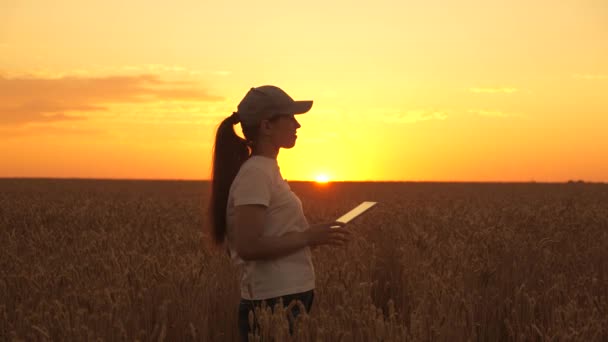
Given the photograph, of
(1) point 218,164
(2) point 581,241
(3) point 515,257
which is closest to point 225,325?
(1) point 218,164

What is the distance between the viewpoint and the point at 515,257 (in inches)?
223

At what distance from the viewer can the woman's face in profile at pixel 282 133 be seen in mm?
2699

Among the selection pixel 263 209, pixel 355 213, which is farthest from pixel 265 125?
pixel 355 213

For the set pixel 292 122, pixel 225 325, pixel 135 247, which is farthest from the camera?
pixel 135 247

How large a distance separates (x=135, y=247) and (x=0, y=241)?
2546 mm

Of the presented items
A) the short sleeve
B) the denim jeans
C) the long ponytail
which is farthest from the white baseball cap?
the denim jeans

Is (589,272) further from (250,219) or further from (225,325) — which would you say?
(250,219)

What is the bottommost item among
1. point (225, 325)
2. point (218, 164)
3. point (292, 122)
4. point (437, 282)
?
point (225, 325)

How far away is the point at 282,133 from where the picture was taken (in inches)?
106

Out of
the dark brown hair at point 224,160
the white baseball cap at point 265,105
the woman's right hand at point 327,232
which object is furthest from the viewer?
the dark brown hair at point 224,160

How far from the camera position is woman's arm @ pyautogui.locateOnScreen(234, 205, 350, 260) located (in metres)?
2.50

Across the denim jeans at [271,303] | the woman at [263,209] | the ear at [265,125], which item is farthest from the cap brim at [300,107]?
the denim jeans at [271,303]

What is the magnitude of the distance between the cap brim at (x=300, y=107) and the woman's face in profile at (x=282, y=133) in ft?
0.11

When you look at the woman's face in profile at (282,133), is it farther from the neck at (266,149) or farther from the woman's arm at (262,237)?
the woman's arm at (262,237)
